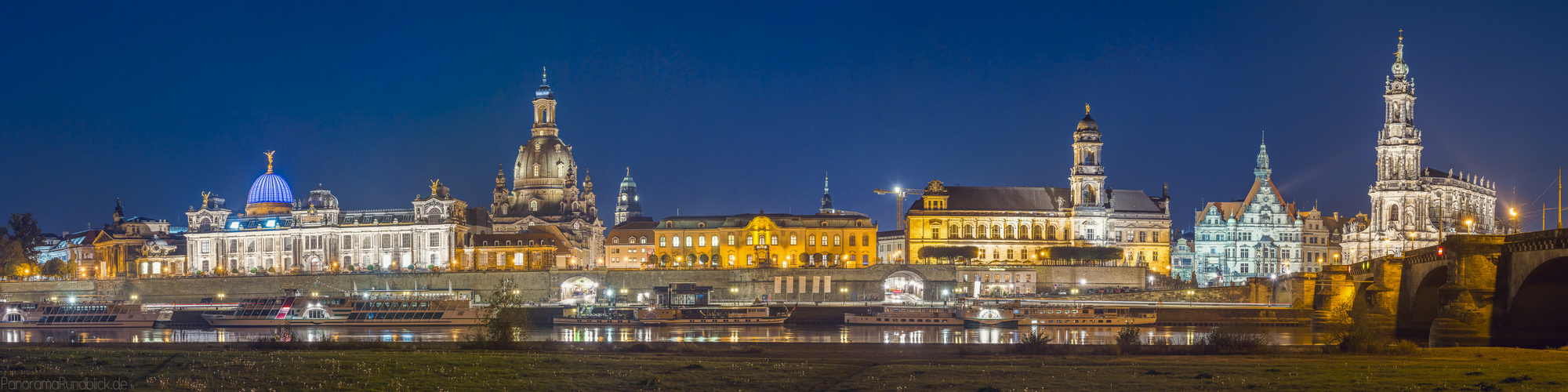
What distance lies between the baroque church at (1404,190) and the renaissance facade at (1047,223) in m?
18.9

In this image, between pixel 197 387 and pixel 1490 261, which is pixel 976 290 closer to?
pixel 1490 261

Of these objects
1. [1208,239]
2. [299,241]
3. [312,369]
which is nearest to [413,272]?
[299,241]

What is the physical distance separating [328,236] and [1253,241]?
93609mm

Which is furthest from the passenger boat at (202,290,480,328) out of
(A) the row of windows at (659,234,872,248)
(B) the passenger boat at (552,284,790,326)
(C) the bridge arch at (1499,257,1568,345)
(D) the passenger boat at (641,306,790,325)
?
(C) the bridge arch at (1499,257,1568,345)

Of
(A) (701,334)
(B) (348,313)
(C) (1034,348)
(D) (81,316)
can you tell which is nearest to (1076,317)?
(A) (701,334)

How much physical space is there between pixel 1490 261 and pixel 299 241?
382ft

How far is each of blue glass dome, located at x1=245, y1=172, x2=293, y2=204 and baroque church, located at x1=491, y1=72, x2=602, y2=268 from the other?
25.3m

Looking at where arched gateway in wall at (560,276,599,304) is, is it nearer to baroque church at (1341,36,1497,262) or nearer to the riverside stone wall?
the riverside stone wall

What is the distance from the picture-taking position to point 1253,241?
12425cm

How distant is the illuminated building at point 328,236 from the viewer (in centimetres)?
13025

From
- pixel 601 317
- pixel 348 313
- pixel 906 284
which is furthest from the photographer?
pixel 906 284

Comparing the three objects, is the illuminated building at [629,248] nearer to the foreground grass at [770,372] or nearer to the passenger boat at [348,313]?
the passenger boat at [348,313]

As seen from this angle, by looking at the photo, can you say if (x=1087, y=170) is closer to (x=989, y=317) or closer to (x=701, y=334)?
(x=989, y=317)

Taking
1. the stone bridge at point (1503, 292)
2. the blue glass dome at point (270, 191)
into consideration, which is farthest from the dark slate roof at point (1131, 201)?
the blue glass dome at point (270, 191)
